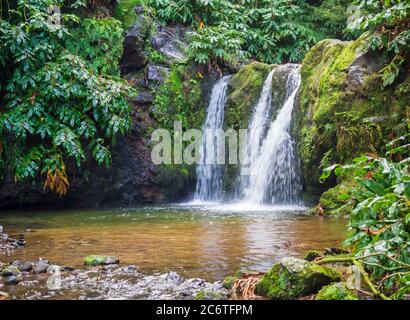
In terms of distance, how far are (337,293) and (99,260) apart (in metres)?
2.33

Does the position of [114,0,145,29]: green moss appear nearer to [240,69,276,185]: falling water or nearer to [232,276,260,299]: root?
[240,69,276,185]: falling water

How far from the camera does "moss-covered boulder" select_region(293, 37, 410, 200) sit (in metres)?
8.20

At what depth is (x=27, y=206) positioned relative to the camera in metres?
10.5

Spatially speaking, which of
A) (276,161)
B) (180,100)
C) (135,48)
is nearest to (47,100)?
(135,48)

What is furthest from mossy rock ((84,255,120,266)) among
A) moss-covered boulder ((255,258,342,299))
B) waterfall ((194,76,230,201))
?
waterfall ((194,76,230,201))

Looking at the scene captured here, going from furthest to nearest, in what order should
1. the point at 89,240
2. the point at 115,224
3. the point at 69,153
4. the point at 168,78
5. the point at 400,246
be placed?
the point at 168,78
the point at 69,153
the point at 115,224
the point at 89,240
the point at 400,246

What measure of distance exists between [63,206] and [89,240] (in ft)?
Result: 15.8

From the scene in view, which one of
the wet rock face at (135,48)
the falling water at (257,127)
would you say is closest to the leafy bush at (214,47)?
the wet rock face at (135,48)

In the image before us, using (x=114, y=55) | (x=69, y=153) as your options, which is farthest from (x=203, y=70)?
(x=69, y=153)

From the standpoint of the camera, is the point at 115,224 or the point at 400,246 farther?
the point at 115,224

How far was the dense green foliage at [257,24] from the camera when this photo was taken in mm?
12375

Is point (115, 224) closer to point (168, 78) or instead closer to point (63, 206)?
point (63, 206)

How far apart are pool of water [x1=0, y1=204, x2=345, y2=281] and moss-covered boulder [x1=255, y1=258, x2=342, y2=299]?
0.71 metres
